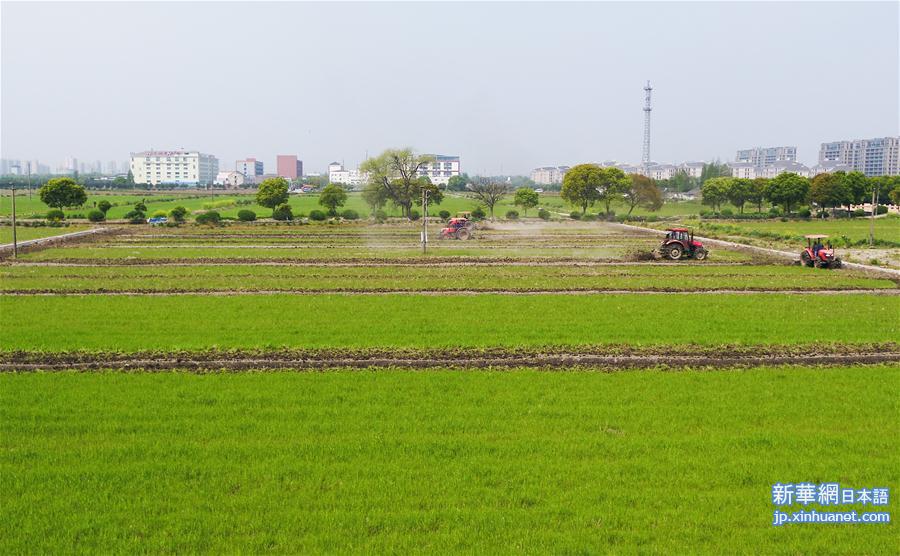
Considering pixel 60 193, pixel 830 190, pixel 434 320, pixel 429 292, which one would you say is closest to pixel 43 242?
pixel 429 292

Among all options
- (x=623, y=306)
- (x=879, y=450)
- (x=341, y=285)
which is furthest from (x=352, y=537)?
(x=341, y=285)

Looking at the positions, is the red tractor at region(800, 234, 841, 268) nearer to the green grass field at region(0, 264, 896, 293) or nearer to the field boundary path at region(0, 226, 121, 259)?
the green grass field at region(0, 264, 896, 293)

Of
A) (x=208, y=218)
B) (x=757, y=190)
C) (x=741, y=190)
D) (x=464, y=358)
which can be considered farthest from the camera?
(x=741, y=190)

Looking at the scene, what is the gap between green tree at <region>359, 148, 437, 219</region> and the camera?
72562 millimetres

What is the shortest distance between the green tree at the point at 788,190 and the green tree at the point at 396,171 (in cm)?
3500

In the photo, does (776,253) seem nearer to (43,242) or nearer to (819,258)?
(819,258)

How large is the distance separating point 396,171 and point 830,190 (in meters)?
42.7

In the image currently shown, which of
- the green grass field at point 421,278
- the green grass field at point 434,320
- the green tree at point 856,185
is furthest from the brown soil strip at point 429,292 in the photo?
the green tree at point 856,185

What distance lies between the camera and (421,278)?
2666cm

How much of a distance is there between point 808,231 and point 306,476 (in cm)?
5602

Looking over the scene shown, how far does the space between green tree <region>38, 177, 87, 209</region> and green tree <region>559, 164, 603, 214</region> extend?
46984 mm

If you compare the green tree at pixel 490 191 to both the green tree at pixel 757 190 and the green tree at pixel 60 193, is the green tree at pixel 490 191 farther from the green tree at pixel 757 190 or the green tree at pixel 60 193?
the green tree at pixel 60 193

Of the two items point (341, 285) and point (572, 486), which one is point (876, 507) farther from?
point (341, 285)

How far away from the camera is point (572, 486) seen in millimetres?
8008
